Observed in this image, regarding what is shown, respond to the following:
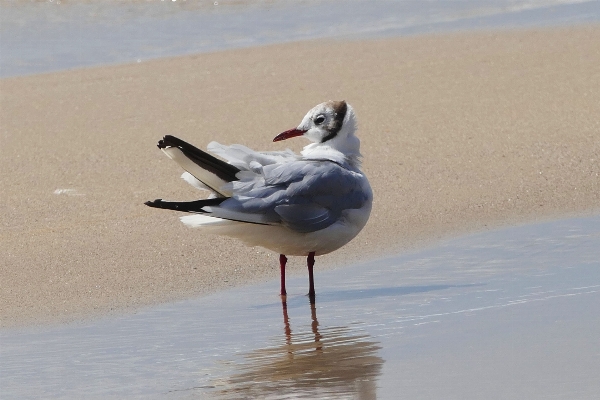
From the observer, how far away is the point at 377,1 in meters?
16.3

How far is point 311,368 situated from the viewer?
4543mm

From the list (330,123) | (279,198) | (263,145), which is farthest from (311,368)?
(263,145)

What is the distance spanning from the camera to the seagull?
17.9 ft

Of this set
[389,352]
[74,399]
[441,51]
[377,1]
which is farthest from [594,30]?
[74,399]

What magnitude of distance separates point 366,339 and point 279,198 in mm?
973

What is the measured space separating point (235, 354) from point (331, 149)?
5.05ft

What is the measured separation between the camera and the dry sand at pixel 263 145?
6.05m

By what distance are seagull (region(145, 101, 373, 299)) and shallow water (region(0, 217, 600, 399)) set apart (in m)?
0.27

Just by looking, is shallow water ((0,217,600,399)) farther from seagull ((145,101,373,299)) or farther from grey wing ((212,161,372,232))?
grey wing ((212,161,372,232))

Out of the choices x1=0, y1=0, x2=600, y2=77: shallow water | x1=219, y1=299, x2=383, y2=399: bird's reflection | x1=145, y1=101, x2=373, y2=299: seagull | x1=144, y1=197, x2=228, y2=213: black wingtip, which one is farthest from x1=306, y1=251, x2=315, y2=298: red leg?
x1=0, y1=0, x2=600, y2=77: shallow water

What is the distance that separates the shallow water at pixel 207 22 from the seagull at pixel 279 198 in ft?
22.9

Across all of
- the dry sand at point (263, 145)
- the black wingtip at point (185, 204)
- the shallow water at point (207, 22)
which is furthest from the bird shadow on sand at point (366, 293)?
the shallow water at point (207, 22)

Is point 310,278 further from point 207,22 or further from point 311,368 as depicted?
point 207,22

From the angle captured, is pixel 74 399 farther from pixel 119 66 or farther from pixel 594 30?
pixel 594 30
